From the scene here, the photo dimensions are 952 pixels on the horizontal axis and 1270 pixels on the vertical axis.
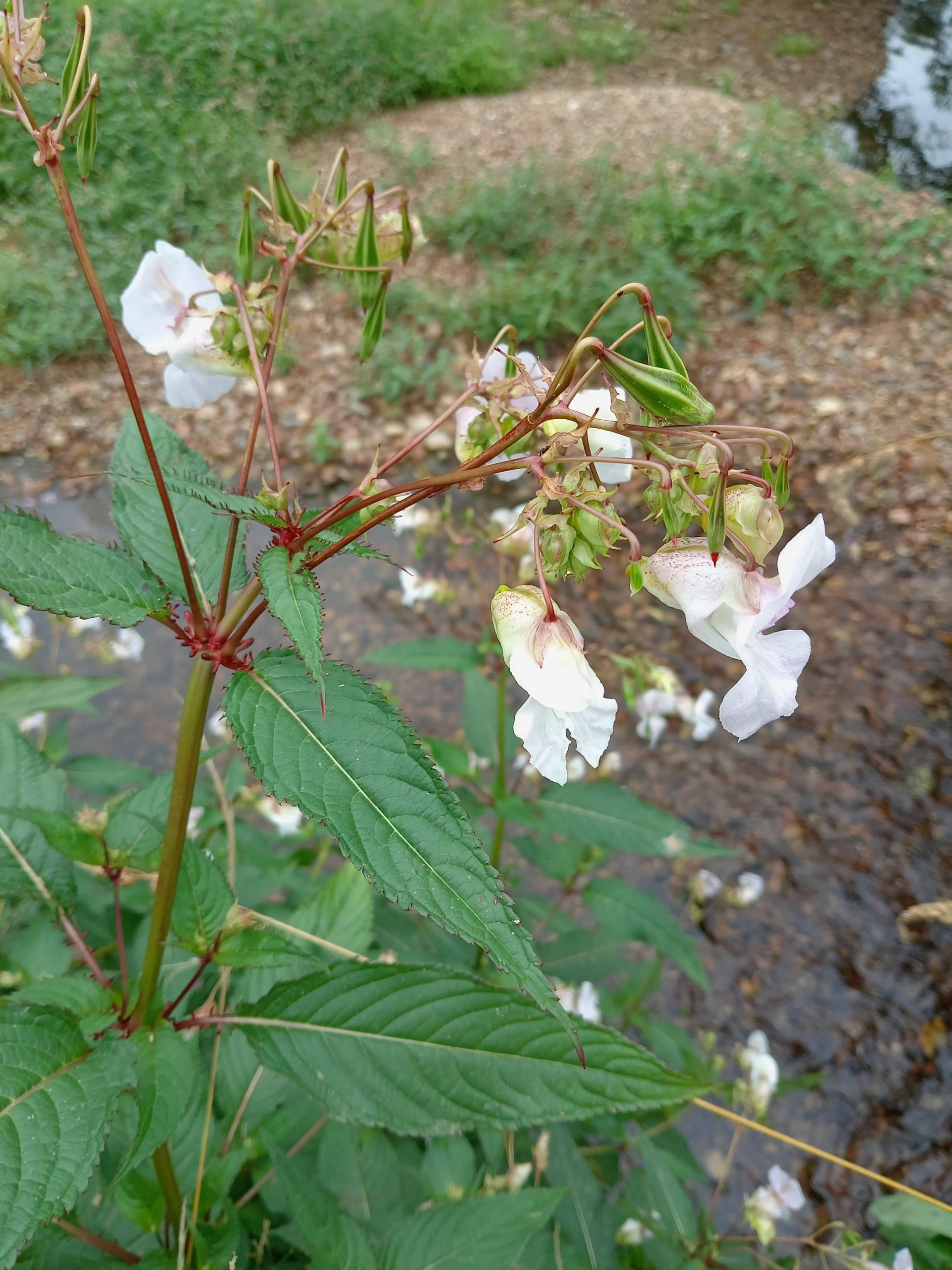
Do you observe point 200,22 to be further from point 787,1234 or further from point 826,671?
point 787,1234

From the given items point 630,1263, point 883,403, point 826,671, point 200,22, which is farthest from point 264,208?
point 200,22

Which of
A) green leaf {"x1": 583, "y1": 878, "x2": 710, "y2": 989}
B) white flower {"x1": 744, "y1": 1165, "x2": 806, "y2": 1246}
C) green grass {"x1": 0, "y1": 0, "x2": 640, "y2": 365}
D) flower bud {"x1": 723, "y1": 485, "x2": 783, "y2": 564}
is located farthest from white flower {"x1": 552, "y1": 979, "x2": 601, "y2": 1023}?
green grass {"x1": 0, "y1": 0, "x2": 640, "y2": 365}

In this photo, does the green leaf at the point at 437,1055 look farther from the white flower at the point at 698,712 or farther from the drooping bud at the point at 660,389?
the white flower at the point at 698,712

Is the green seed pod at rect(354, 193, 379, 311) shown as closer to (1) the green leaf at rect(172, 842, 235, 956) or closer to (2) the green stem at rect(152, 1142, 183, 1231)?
(1) the green leaf at rect(172, 842, 235, 956)

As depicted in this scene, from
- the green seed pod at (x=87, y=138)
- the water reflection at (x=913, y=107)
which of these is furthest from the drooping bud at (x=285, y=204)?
the water reflection at (x=913, y=107)

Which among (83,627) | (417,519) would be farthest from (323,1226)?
(83,627)

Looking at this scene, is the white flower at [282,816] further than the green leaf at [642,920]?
Yes

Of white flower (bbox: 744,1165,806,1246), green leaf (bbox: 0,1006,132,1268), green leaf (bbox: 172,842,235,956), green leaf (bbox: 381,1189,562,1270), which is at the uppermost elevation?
green leaf (bbox: 0,1006,132,1268)
